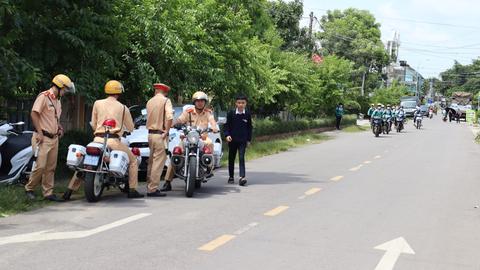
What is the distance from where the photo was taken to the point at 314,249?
659 centimetres

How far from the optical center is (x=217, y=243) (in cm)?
670

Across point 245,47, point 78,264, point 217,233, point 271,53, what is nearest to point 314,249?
point 217,233

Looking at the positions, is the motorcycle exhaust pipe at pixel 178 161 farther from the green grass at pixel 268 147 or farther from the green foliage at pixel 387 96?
the green foliage at pixel 387 96

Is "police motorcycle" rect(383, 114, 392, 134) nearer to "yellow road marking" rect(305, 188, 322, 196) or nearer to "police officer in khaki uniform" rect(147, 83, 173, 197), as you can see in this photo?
"yellow road marking" rect(305, 188, 322, 196)

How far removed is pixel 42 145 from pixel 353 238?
4.72 m

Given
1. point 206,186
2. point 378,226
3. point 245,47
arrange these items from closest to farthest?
point 378,226, point 206,186, point 245,47

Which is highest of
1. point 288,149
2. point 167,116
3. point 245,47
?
point 245,47

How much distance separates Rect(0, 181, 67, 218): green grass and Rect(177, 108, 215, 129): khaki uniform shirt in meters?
2.54

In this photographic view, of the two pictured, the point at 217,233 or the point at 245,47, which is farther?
the point at 245,47

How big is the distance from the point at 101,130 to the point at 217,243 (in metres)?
3.30

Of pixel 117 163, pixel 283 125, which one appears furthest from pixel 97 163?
pixel 283 125

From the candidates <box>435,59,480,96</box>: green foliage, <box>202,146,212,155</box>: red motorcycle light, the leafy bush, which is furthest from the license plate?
<box>435,59,480,96</box>: green foliage

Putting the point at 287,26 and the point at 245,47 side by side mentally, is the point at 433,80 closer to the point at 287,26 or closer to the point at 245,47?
the point at 287,26

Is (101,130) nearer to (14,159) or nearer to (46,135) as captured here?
(46,135)
